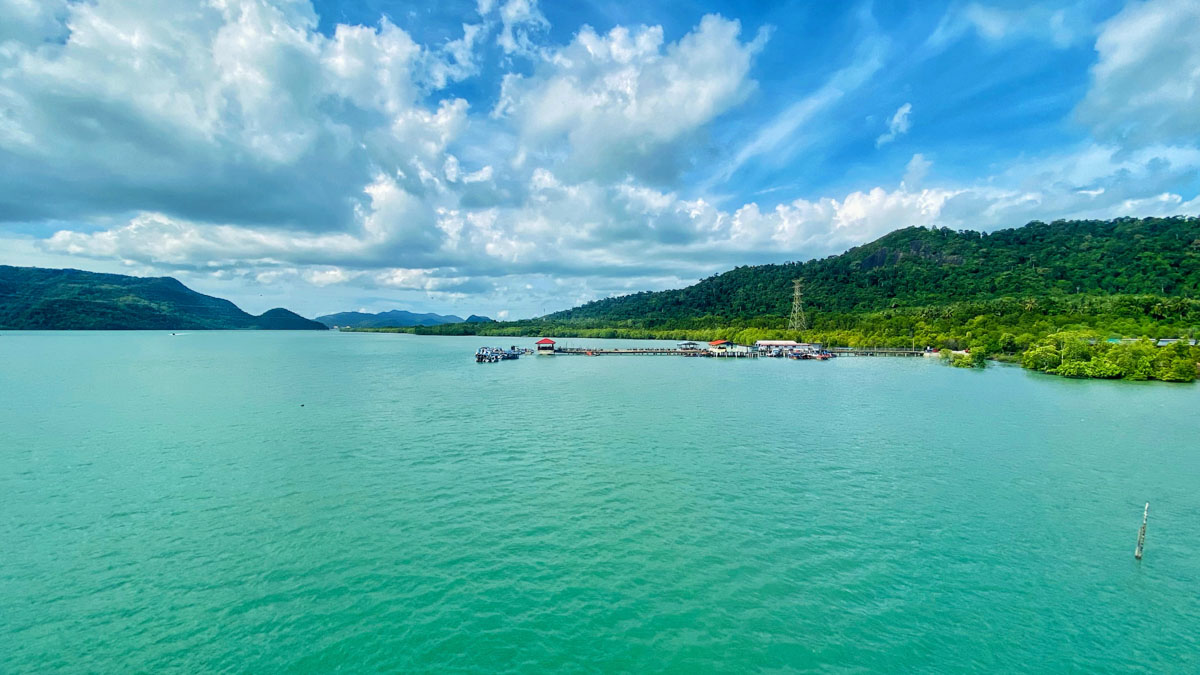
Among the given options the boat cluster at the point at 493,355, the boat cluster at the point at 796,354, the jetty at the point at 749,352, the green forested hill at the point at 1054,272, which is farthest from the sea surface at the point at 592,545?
the green forested hill at the point at 1054,272

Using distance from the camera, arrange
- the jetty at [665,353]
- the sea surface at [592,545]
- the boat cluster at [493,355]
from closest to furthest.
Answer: the sea surface at [592,545] → the boat cluster at [493,355] → the jetty at [665,353]

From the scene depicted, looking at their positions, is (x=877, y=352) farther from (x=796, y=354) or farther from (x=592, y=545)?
(x=592, y=545)

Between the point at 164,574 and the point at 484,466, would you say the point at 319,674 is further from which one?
the point at 484,466

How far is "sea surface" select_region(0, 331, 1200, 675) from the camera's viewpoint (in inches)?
465

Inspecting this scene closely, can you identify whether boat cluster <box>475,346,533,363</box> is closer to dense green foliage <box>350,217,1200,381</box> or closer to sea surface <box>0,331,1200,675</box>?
sea surface <box>0,331,1200,675</box>

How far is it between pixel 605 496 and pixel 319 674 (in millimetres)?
12030

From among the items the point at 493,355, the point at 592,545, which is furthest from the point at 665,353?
the point at 592,545

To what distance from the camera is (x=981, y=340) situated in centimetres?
9000

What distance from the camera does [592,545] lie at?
659 inches

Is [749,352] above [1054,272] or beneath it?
beneath

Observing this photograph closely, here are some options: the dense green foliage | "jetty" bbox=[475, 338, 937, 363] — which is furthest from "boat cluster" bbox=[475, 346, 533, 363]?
the dense green foliage

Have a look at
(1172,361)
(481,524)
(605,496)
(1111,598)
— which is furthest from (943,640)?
(1172,361)

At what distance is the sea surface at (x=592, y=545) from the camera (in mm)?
11805

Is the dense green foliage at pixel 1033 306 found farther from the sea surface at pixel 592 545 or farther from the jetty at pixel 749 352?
the sea surface at pixel 592 545
